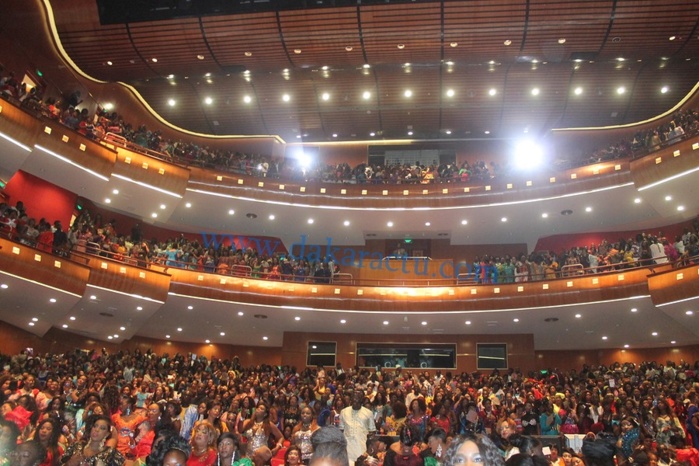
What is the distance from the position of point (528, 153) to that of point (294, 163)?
331 inches

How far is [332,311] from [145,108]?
9.59 m

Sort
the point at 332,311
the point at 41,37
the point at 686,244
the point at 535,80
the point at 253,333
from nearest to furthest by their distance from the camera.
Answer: the point at 686,244, the point at 41,37, the point at 332,311, the point at 535,80, the point at 253,333

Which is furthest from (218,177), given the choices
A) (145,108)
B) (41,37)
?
(41,37)

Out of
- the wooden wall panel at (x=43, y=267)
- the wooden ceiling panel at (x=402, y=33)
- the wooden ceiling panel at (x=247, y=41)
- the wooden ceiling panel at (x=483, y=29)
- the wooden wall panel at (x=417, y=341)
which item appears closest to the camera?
the wooden wall panel at (x=43, y=267)

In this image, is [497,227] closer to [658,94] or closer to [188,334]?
[658,94]

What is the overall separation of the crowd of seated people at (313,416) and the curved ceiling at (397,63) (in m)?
8.38

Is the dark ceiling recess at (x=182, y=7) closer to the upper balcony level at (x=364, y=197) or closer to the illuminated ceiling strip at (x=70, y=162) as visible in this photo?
the upper balcony level at (x=364, y=197)

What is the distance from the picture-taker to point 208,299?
16.1 m

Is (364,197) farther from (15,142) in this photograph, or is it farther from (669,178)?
(15,142)

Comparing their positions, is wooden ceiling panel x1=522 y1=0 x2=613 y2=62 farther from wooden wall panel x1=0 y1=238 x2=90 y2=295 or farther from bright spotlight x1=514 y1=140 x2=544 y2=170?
wooden wall panel x1=0 y1=238 x2=90 y2=295

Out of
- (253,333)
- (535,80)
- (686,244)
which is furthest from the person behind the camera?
(253,333)

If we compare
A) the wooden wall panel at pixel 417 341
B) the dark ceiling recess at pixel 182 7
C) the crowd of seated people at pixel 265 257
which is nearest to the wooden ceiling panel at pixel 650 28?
the crowd of seated people at pixel 265 257

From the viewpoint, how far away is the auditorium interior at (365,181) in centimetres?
1476

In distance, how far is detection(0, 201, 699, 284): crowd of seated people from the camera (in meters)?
13.6
